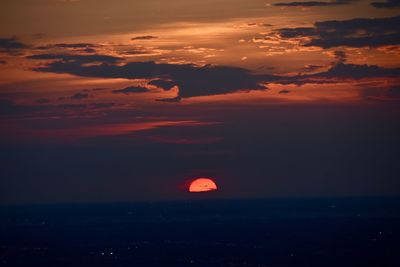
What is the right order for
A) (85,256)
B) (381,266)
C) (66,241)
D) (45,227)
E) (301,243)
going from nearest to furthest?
(381,266)
(85,256)
(301,243)
(66,241)
(45,227)

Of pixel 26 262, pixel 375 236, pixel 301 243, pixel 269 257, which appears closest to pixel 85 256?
pixel 26 262

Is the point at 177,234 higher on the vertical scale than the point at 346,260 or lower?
higher

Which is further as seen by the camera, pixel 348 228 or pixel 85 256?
pixel 348 228

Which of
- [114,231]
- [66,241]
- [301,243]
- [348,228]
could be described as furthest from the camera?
[114,231]

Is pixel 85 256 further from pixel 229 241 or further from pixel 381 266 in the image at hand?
pixel 381 266

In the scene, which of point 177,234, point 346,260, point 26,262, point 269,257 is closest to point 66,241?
point 177,234

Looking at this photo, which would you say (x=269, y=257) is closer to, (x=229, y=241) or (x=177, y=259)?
(x=177, y=259)

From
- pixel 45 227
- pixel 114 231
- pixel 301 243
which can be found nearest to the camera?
pixel 301 243

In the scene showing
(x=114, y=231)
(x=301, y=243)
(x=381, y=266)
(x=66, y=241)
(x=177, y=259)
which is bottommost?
(x=381, y=266)

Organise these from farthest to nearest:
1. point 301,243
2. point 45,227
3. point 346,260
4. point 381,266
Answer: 1. point 45,227
2. point 301,243
3. point 346,260
4. point 381,266
